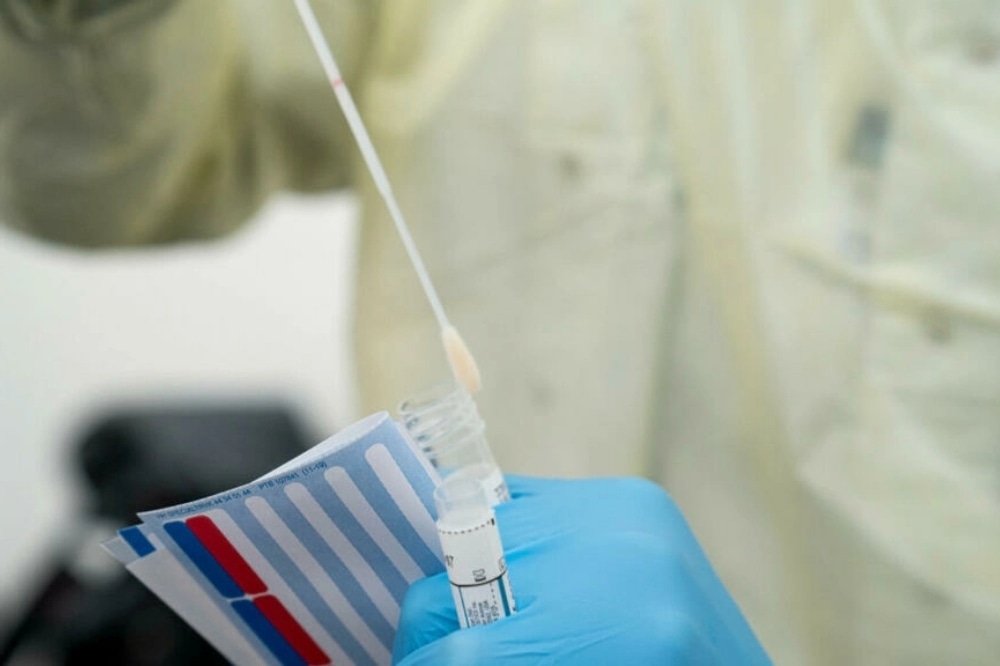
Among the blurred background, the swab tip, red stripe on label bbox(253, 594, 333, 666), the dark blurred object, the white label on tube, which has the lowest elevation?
the dark blurred object

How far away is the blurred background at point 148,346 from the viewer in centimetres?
153

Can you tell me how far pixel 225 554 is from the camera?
40 centimetres

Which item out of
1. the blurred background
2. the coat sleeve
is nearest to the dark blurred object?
the blurred background

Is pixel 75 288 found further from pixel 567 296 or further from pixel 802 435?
pixel 802 435

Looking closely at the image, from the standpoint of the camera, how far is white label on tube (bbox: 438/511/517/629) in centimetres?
37

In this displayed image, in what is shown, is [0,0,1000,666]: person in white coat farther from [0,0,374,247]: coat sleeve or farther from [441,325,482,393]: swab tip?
[441,325,482,393]: swab tip

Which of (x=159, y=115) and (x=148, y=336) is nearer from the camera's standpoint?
(x=159, y=115)

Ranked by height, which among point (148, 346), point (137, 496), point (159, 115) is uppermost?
point (159, 115)

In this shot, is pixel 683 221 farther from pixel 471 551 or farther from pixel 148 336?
pixel 148 336

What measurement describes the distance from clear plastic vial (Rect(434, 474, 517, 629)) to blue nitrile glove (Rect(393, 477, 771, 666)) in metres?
0.01

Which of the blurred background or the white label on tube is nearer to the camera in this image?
Result: the white label on tube

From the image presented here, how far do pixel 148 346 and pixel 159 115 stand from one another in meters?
0.97

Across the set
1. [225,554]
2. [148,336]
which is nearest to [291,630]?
[225,554]

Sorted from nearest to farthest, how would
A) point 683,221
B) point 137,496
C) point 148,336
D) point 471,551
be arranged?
point 471,551, point 683,221, point 137,496, point 148,336
